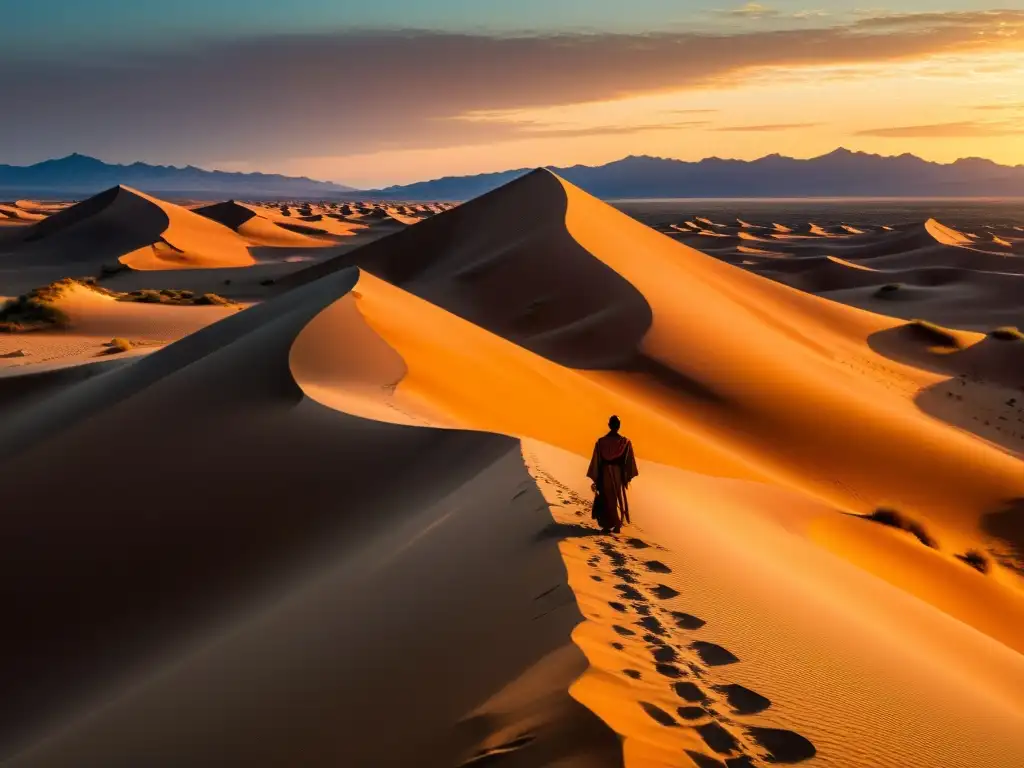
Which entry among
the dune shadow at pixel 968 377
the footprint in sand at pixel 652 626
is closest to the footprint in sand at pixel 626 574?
the footprint in sand at pixel 652 626

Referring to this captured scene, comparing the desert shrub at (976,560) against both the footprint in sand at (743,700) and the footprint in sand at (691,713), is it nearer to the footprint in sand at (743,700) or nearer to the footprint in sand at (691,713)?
the footprint in sand at (743,700)

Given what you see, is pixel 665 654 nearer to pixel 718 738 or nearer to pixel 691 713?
pixel 691 713

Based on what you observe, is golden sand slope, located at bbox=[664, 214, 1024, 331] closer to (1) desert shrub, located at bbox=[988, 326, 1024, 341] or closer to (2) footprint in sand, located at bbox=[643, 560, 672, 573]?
(1) desert shrub, located at bbox=[988, 326, 1024, 341]

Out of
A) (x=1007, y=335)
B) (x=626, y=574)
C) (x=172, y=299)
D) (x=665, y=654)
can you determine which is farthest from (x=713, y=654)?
(x=172, y=299)

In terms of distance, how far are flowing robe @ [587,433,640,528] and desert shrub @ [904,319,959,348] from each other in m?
25.2

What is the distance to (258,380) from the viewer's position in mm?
11453

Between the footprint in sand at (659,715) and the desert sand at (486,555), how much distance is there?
2 centimetres

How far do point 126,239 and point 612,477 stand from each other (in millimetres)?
57368

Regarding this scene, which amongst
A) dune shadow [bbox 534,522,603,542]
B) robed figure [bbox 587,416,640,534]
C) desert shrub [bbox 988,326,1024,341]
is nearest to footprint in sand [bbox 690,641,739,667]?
dune shadow [bbox 534,522,603,542]

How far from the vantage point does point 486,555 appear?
17.8 feet

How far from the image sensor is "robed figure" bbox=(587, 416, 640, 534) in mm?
5938

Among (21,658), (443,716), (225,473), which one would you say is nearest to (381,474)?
(225,473)

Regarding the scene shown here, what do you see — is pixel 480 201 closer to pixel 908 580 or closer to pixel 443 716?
pixel 908 580

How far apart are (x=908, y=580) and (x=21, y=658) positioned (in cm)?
808
